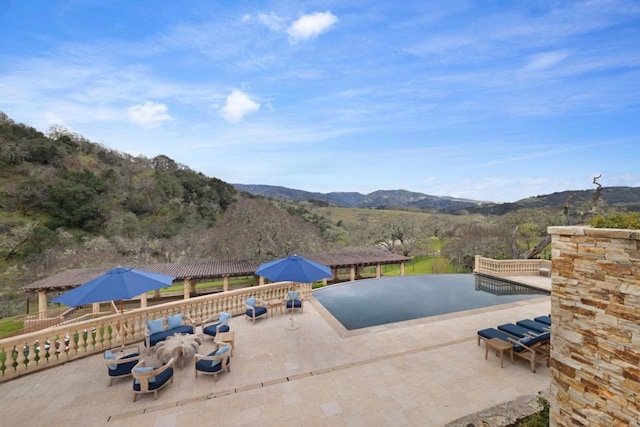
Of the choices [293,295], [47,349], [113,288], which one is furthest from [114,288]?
[293,295]

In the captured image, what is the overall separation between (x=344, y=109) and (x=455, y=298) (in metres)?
12.0

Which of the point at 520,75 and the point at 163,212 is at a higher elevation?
the point at 520,75

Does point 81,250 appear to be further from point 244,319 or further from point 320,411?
point 320,411

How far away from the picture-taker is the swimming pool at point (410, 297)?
393 inches

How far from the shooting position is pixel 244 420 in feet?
15.3

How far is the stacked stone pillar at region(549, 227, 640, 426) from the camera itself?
9.92 feet

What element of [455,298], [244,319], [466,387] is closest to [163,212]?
[244,319]

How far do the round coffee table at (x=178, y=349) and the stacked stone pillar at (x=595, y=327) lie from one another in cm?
657

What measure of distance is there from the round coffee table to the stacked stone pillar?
6.57m

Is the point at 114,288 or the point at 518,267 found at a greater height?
the point at 114,288

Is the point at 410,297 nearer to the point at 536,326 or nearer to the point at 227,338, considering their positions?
the point at 536,326

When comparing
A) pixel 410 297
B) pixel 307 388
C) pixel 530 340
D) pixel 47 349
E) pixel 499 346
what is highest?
pixel 530 340

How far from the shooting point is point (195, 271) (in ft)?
63.9

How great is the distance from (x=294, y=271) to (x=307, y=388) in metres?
2.97
